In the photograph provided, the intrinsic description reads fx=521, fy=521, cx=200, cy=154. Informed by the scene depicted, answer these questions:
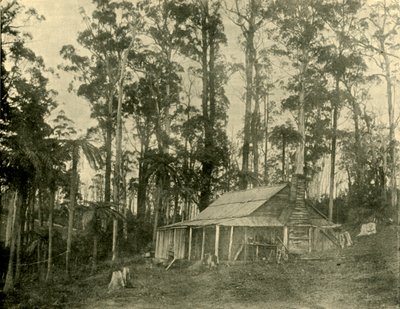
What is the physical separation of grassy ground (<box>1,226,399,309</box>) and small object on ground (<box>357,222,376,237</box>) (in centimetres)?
594

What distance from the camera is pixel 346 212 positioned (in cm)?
3819

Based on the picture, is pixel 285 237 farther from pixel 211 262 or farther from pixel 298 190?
pixel 211 262

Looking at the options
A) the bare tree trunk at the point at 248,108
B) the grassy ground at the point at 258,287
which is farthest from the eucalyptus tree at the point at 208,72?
the grassy ground at the point at 258,287

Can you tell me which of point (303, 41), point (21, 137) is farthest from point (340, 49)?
point (21, 137)

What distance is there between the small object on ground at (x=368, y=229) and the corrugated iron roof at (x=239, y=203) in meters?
6.76

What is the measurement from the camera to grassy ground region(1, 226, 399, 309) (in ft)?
50.9

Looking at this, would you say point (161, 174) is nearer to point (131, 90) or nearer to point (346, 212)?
point (131, 90)

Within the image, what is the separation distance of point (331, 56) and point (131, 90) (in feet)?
50.6

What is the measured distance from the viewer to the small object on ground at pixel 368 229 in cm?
3026

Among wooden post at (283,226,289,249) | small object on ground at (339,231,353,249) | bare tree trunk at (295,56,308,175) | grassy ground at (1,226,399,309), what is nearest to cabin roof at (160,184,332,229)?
wooden post at (283,226,289,249)

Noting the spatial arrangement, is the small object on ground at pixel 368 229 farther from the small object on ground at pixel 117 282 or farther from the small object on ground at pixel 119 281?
the small object on ground at pixel 117 282

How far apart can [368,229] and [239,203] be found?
25.7 ft

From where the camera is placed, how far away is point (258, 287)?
17.9 metres

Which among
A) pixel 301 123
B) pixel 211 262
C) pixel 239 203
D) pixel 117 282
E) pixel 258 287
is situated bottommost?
pixel 117 282
